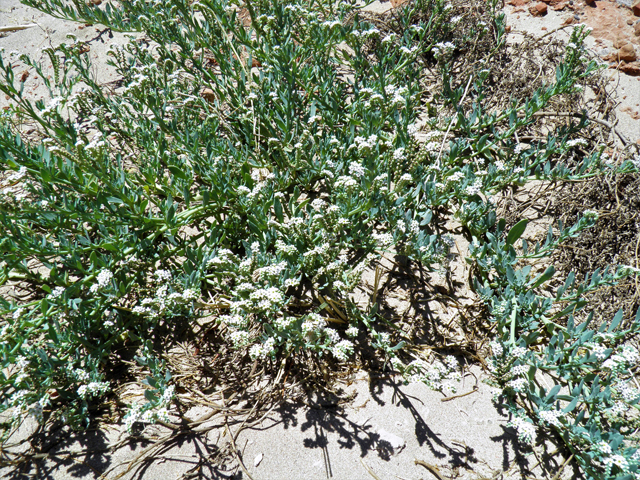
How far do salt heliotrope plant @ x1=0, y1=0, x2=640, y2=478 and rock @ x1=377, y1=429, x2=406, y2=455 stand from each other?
377 millimetres

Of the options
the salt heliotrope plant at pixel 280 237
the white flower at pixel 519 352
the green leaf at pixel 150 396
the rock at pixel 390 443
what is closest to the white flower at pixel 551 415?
the salt heliotrope plant at pixel 280 237

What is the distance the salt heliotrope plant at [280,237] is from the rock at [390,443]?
377 millimetres

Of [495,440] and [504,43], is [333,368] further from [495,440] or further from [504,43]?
[504,43]

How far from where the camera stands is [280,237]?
2523mm

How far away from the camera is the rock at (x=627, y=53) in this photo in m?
3.39

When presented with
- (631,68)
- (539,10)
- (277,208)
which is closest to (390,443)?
(277,208)

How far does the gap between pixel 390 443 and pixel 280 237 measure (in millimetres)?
1308

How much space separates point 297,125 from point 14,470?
8.60 feet

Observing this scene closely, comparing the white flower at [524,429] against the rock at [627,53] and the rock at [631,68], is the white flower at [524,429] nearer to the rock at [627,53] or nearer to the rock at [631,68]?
the rock at [631,68]

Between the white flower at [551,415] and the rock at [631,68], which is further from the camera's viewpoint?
the rock at [631,68]

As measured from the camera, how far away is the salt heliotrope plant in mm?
2021

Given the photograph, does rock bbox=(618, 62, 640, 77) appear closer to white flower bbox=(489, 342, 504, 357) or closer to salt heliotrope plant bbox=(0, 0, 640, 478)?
salt heliotrope plant bbox=(0, 0, 640, 478)

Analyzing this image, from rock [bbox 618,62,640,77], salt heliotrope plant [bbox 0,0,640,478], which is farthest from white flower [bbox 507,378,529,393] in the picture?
rock [bbox 618,62,640,77]

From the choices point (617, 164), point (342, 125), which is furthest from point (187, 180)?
point (617, 164)
